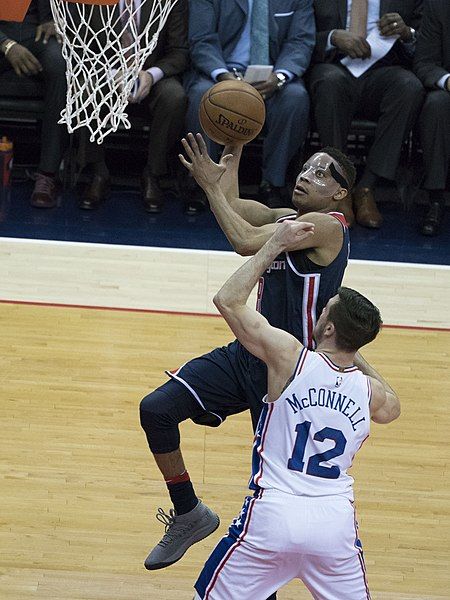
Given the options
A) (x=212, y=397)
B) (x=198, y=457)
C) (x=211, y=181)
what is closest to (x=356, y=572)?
(x=212, y=397)

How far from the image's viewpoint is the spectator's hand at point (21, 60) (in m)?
7.67

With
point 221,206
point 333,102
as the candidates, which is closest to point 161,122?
point 333,102

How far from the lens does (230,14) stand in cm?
781

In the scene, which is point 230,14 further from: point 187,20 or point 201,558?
point 201,558

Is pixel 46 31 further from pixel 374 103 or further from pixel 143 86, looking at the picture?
pixel 374 103

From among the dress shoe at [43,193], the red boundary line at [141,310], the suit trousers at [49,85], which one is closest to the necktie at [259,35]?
the suit trousers at [49,85]

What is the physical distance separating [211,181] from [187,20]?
15.1 feet

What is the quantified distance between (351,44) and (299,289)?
435 centimetres

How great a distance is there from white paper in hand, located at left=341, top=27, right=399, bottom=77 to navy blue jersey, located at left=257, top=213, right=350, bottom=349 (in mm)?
4225

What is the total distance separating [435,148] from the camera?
7.80m

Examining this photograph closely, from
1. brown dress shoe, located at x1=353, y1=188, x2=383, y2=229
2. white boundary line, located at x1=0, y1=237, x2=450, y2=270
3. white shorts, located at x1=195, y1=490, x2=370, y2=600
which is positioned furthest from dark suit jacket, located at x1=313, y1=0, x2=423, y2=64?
white shorts, located at x1=195, y1=490, x2=370, y2=600

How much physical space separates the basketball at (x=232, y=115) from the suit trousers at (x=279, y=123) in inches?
133

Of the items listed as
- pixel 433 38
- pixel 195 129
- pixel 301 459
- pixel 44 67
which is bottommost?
pixel 195 129

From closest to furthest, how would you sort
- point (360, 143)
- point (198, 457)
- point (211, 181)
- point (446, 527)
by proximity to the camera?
point (211, 181), point (446, 527), point (198, 457), point (360, 143)
